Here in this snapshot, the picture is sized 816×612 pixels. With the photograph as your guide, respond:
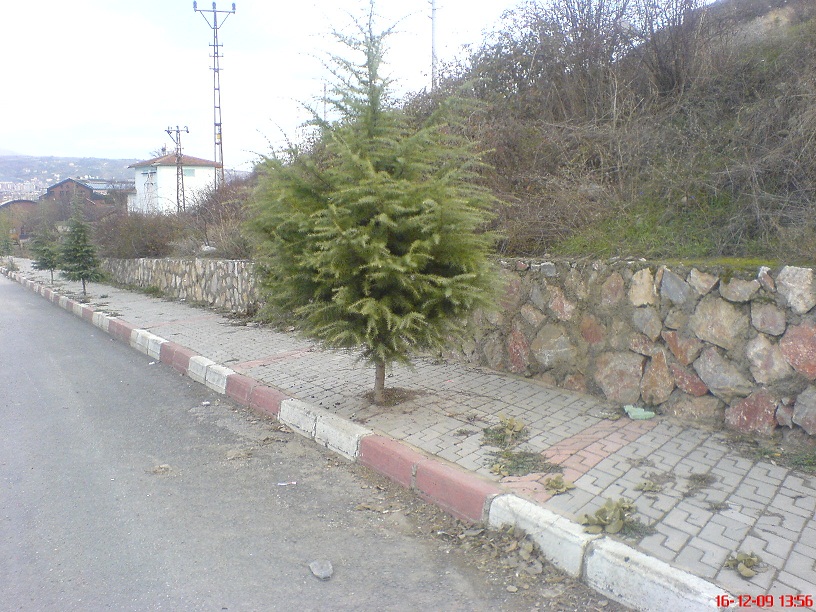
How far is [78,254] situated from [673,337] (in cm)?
1523

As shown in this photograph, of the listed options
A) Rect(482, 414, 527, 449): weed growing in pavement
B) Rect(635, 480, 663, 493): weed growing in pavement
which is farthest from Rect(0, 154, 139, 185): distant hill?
Rect(635, 480, 663, 493): weed growing in pavement

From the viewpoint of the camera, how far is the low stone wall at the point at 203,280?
1170 centimetres

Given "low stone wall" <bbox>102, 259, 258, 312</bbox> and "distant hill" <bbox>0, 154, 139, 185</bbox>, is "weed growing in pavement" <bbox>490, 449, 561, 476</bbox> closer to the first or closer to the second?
"low stone wall" <bbox>102, 259, 258, 312</bbox>

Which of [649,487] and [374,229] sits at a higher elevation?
[374,229]

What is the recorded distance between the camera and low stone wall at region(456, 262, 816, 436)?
14.8 ft

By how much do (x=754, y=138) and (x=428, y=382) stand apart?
4.31 metres

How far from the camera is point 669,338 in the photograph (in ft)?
17.1

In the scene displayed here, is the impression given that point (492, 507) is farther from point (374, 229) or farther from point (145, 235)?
point (145, 235)

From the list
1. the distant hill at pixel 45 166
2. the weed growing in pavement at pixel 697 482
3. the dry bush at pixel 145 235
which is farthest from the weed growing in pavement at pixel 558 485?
the distant hill at pixel 45 166

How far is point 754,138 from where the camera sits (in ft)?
21.5

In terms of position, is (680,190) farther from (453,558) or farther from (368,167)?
(453,558)

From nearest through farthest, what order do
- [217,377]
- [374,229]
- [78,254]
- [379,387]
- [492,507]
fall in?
1. [492,507]
2. [374,229]
3. [379,387]
4. [217,377]
5. [78,254]

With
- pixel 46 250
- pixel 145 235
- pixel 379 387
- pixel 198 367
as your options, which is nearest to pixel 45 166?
pixel 46 250

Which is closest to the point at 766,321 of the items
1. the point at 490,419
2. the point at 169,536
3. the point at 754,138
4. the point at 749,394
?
the point at 749,394
